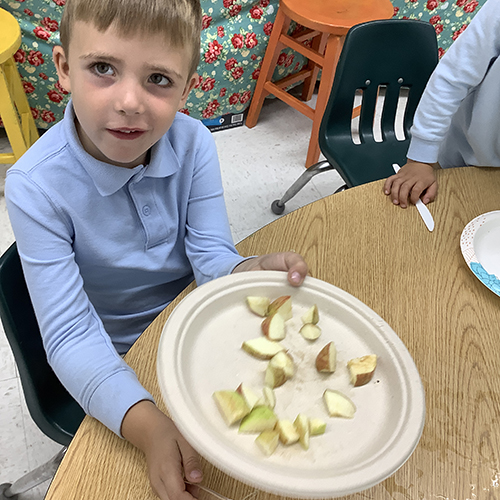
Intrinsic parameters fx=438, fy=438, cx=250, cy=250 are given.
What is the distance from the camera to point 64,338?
581mm

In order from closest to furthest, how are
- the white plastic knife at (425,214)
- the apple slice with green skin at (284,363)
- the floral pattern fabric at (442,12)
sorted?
the apple slice with green skin at (284,363)
the white plastic knife at (425,214)
the floral pattern fabric at (442,12)

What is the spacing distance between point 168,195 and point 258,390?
37 cm

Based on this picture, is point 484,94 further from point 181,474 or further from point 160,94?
point 181,474

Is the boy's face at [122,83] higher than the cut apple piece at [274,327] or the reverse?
higher

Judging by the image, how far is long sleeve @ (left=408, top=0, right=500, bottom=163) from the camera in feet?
2.92

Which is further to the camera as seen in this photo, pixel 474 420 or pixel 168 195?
pixel 168 195

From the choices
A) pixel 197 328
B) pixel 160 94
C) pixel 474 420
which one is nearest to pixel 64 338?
pixel 197 328

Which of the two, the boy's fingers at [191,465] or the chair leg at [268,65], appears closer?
the boy's fingers at [191,465]

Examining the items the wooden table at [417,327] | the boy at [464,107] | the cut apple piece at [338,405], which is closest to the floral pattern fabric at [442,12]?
the boy at [464,107]

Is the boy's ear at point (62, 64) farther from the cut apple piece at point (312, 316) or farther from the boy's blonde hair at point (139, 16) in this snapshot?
the cut apple piece at point (312, 316)

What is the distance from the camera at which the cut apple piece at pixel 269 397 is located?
48cm

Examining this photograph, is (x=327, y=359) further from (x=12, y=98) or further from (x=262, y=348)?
(x=12, y=98)

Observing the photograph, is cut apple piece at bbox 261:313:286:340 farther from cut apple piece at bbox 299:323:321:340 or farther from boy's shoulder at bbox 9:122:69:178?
boy's shoulder at bbox 9:122:69:178

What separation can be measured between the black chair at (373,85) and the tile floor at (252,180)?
1.81 feet
